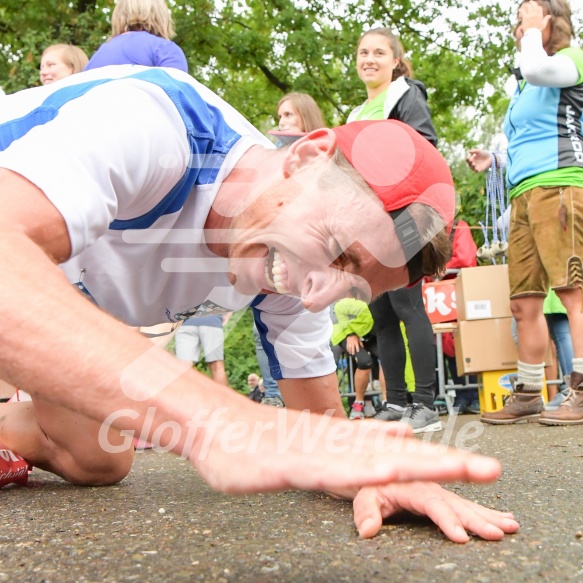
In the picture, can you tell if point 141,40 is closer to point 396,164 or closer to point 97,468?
point 97,468

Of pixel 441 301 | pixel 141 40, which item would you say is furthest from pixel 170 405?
pixel 441 301

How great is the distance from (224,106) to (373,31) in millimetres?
2749

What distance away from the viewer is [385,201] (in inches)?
61.8

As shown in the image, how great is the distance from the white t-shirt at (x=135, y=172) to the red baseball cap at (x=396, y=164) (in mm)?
247

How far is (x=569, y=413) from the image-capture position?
141 inches

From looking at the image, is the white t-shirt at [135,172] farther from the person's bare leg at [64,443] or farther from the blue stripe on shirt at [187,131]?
the person's bare leg at [64,443]

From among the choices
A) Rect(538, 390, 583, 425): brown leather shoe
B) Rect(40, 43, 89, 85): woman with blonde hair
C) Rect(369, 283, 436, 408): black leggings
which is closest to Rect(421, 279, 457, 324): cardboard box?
Rect(369, 283, 436, 408): black leggings

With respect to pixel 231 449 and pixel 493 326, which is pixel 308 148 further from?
pixel 493 326

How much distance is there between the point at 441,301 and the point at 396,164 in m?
4.91

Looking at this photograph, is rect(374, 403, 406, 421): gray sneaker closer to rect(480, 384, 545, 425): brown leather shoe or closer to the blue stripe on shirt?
rect(480, 384, 545, 425): brown leather shoe

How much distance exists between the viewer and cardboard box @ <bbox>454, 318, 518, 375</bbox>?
211 inches

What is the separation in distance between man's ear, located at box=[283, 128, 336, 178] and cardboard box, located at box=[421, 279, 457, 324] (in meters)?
4.86

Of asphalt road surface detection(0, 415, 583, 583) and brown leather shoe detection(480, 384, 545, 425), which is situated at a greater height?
asphalt road surface detection(0, 415, 583, 583)

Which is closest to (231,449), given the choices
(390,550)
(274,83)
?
(390,550)
